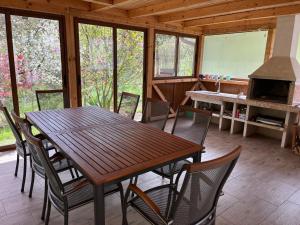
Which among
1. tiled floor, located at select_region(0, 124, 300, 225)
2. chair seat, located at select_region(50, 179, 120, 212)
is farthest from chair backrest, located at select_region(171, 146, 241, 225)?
tiled floor, located at select_region(0, 124, 300, 225)

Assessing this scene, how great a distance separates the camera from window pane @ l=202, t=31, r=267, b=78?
16.7 feet

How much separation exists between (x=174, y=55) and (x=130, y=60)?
1.43 metres

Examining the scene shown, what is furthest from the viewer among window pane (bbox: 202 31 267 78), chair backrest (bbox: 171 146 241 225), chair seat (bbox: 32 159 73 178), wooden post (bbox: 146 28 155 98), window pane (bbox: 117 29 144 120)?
window pane (bbox: 202 31 267 78)

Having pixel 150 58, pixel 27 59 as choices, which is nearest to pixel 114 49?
pixel 150 58

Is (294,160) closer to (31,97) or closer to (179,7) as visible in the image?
(179,7)

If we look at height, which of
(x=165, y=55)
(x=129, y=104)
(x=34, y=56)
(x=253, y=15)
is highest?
(x=253, y=15)

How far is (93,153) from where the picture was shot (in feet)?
5.47

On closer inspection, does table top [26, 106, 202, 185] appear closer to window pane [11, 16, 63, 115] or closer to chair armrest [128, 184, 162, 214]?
chair armrest [128, 184, 162, 214]

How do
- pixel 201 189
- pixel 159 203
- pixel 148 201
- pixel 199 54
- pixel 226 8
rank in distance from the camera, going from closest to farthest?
1. pixel 201 189
2. pixel 148 201
3. pixel 159 203
4. pixel 226 8
5. pixel 199 54

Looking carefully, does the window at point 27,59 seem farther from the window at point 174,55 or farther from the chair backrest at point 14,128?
the window at point 174,55

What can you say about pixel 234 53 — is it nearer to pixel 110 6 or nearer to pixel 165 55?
pixel 165 55

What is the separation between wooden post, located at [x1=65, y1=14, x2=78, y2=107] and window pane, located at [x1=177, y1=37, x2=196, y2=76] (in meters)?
2.91

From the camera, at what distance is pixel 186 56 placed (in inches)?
236

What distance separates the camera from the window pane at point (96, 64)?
4.12 metres
